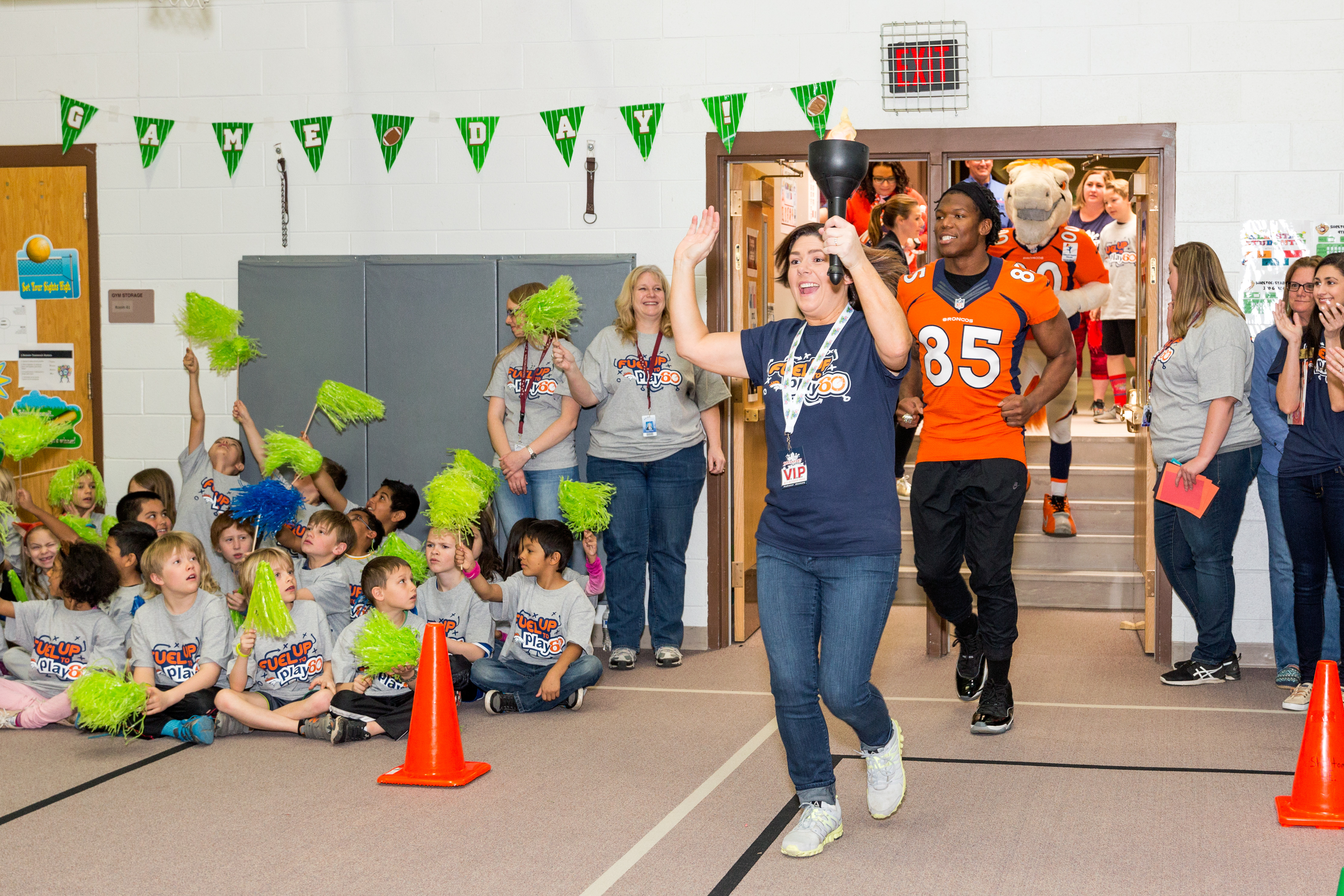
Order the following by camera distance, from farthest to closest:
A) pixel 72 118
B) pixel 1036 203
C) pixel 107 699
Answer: pixel 1036 203
pixel 72 118
pixel 107 699

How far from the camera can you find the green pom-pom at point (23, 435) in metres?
5.77

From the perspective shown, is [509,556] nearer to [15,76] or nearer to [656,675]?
[656,675]

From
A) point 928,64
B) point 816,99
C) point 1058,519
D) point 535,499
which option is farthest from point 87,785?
point 1058,519

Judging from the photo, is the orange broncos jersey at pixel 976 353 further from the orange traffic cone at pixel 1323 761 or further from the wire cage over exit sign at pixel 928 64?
the wire cage over exit sign at pixel 928 64

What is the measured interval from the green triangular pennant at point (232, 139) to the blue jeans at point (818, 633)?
4118 millimetres

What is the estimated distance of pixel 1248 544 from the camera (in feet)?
18.1

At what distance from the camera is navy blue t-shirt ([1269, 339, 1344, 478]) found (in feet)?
15.3

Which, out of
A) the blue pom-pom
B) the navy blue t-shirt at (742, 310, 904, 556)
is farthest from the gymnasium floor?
the blue pom-pom

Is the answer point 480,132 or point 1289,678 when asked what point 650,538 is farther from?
point 1289,678

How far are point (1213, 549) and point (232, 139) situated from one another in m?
4.79

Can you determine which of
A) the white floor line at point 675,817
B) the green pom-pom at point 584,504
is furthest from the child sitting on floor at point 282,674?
the white floor line at point 675,817

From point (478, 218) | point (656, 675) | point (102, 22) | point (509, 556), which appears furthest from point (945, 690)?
point (102, 22)

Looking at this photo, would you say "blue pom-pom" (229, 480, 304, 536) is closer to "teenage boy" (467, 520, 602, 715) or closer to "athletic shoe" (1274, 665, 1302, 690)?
"teenage boy" (467, 520, 602, 715)

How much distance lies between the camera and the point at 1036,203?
6.96 meters
